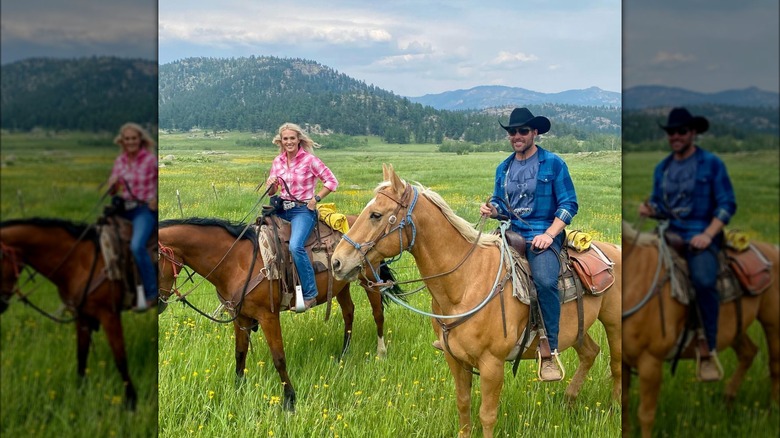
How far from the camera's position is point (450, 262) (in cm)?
421

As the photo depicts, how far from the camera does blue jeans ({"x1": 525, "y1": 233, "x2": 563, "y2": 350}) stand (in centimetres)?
427

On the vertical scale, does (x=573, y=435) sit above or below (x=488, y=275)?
below

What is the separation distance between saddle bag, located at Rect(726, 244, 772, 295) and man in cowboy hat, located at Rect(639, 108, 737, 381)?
29 mm

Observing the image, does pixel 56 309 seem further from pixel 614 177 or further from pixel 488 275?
pixel 614 177

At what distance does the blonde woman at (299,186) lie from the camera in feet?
19.1

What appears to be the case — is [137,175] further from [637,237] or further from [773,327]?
[773,327]

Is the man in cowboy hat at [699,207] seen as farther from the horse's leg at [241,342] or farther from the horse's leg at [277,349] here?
the horse's leg at [241,342]

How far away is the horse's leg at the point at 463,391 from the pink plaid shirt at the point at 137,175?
3.69m

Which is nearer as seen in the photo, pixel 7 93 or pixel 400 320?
pixel 7 93

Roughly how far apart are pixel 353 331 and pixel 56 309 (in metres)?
6.53

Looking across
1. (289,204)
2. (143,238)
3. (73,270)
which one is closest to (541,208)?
(289,204)

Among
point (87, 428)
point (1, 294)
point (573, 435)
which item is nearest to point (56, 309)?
point (1, 294)

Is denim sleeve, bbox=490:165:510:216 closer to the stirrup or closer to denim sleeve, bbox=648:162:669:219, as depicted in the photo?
the stirrup

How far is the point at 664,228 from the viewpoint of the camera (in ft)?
3.33
